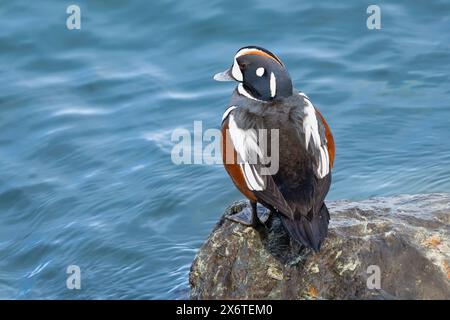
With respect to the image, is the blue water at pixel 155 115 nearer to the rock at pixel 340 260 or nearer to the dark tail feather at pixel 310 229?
the rock at pixel 340 260

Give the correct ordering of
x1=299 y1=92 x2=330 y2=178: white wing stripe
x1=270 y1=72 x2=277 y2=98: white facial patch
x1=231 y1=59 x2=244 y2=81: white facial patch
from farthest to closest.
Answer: x1=231 y1=59 x2=244 y2=81: white facial patch < x1=270 y1=72 x2=277 y2=98: white facial patch < x1=299 y1=92 x2=330 y2=178: white wing stripe

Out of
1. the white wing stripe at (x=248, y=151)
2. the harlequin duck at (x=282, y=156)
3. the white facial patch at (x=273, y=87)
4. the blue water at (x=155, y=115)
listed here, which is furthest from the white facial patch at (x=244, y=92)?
the blue water at (x=155, y=115)

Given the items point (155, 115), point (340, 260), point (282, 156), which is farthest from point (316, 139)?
point (155, 115)

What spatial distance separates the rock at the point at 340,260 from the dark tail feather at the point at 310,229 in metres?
0.17

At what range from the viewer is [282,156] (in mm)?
5828

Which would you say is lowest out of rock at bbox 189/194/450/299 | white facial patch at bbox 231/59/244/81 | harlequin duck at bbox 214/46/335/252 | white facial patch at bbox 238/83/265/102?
rock at bbox 189/194/450/299

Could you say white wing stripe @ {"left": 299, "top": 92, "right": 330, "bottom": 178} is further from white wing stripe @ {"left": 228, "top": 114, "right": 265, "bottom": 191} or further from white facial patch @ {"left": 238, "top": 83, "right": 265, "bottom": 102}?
white facial patch @ {"left": 238, "top": 83, "right": 265, "bottom": 102}

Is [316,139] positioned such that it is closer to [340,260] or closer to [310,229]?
[310,229]

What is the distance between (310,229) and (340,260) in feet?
0.97

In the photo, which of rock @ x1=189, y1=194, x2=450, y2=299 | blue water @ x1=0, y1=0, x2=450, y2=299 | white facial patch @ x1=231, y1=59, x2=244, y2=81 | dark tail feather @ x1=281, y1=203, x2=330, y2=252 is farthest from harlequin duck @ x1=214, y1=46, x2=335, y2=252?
blue water @ x1=0, y1=0, x2=450, y2=299

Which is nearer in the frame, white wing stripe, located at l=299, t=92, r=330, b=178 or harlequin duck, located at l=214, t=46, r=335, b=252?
harlequin duck, located at l=214, t=46, r=335, b=252

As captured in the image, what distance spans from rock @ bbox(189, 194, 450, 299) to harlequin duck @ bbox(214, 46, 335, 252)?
0.56ft

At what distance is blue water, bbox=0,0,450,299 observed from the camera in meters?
8.81
